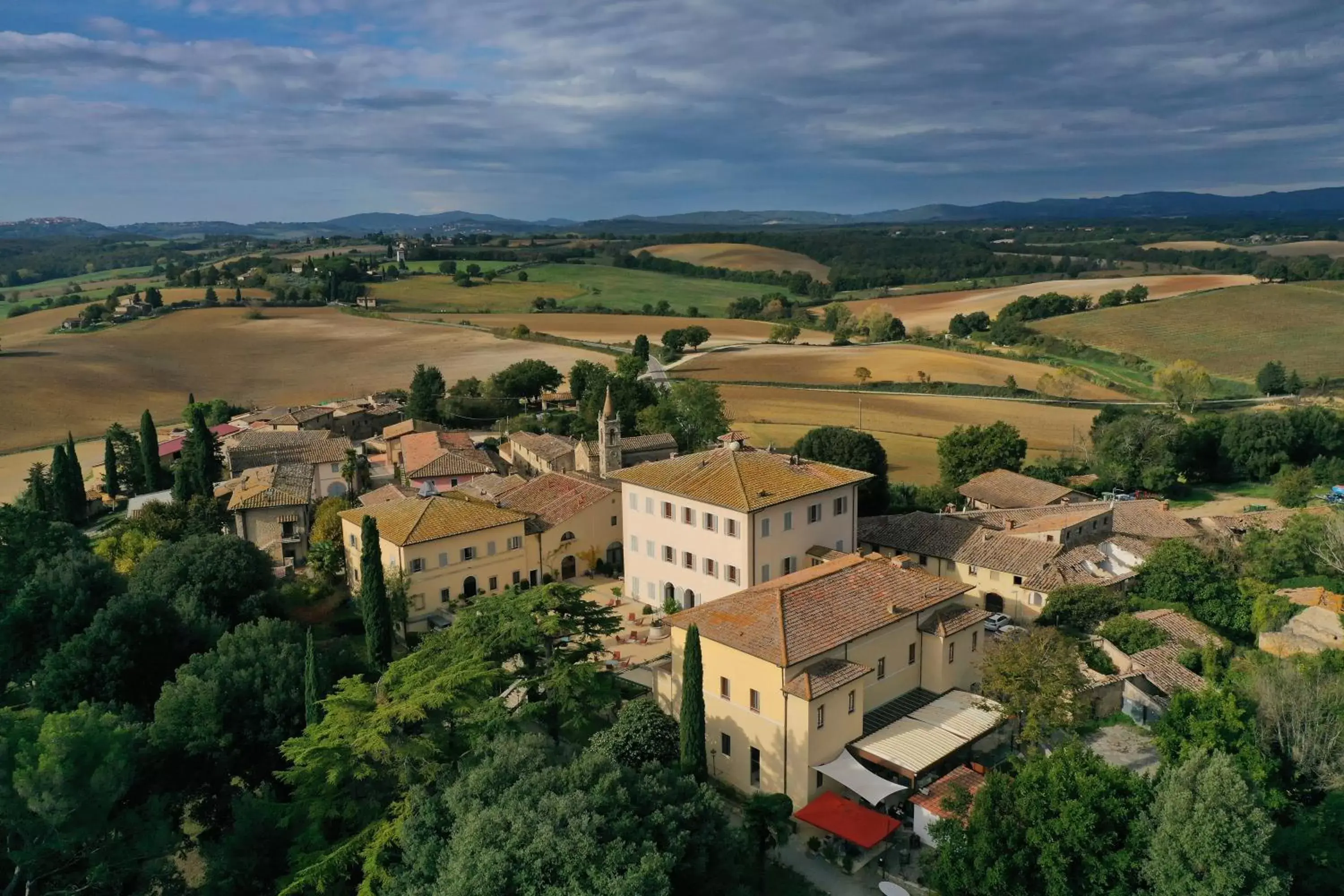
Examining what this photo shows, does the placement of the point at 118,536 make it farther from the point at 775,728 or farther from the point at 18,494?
the point at 775,728

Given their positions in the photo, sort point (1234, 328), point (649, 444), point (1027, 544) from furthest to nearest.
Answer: point (1234, 328) → point (649, 444) → point (1027, 544)

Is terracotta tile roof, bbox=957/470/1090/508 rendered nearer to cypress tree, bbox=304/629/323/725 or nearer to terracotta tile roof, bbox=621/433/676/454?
terracotta tile roof, bbox=621/433/676/454

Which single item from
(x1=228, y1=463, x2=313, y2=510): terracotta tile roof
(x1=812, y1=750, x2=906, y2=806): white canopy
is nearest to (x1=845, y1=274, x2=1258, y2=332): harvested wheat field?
(x1=228, y1=463, x2=313, y2=510): terracotta tile roof

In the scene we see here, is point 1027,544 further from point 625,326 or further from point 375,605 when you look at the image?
point 625,326

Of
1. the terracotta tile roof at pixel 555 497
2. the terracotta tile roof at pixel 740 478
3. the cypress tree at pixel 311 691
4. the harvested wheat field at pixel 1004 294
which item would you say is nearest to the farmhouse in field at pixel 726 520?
the terracotta tile roof at pixel 740 478

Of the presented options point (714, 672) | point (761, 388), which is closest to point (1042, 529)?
point (714, 672)

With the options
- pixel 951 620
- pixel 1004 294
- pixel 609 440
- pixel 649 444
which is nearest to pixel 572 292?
pixel 1004 294
